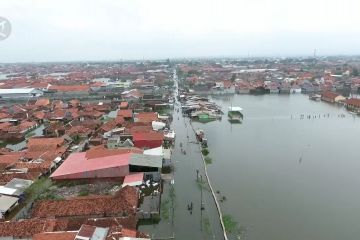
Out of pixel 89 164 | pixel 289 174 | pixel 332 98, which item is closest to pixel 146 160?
pixel 89 164

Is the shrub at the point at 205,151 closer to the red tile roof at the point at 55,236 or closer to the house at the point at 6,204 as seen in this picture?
the house at the point at 6,204

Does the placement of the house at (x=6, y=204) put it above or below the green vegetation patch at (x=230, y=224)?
above

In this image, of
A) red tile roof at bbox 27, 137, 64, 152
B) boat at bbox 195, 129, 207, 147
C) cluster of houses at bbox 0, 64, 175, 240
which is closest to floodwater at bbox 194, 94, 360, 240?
boat at bbox 195, 129, 207, 147

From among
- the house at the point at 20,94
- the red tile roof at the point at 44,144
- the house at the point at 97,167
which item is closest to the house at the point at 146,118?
the red tile roof at the point at 44,144

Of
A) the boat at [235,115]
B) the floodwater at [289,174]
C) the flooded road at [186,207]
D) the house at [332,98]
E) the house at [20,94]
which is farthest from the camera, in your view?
the house at [20,94]

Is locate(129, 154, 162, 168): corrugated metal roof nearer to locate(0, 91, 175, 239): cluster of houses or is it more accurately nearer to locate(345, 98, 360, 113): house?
locate(0, 91, 175, 239): cluster of houses

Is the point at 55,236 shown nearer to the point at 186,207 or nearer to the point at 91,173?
the point at 186,207

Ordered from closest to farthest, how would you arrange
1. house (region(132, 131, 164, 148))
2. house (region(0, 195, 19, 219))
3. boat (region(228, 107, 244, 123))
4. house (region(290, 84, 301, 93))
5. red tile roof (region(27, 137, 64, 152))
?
house (region(0, 195, 19, 219)) < house (region(132, 131, 164, 148)) < red tile roof (region(27, 137, 64, 152)) < boat (region(228, 107, 244, 123)) < house (region(290, 84, 301, 93))

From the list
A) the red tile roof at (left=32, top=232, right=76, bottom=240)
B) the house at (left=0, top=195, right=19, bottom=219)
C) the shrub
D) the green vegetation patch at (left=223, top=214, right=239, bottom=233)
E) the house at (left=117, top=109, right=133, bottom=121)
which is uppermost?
the house at (left=117, top=109, right=133, bottom=121)
